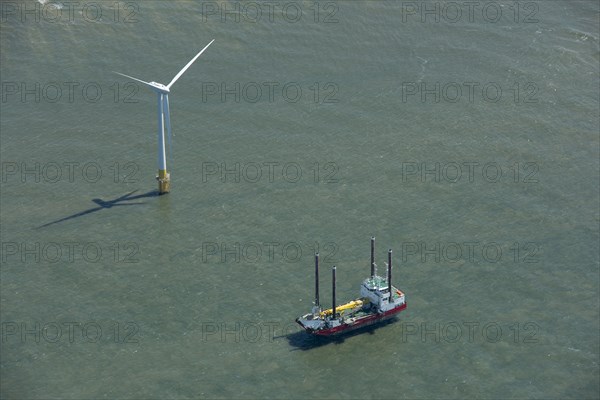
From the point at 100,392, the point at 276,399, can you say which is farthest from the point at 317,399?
the point at 100,392

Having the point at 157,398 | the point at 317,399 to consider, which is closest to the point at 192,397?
the point at 157,398

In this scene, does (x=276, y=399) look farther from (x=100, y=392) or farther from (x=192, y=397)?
(x=100, y=392)

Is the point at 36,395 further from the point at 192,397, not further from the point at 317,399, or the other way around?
the point at 317,399

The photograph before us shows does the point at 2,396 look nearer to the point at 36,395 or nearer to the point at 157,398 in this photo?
the point at 36,395

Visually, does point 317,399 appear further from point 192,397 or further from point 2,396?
point 2,396

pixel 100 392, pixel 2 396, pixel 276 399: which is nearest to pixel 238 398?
pixel 276 399
